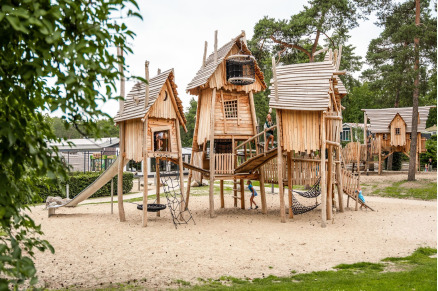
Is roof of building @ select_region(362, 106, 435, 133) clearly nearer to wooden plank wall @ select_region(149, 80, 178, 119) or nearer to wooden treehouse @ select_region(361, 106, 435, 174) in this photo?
wooden treehouse @ select_region(361, 106, 435, 174)

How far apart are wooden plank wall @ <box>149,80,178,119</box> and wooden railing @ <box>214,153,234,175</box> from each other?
2.38 m

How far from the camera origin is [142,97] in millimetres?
15133

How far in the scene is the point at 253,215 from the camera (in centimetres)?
Result: 1641

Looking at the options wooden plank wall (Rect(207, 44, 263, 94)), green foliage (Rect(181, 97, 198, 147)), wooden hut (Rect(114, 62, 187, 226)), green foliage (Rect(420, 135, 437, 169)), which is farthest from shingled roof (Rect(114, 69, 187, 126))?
green foliage (Rect(181, 97, 198, 147))

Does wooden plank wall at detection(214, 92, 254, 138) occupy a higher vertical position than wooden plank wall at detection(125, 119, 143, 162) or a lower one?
higher

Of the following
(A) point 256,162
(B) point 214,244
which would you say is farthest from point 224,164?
(B) point 214,244

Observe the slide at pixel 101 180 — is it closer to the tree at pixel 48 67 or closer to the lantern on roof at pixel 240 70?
the lantern on roof at pixel 240 70

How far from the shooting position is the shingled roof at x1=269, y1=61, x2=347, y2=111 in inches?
544

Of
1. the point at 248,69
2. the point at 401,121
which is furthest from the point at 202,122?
the point at 401,121

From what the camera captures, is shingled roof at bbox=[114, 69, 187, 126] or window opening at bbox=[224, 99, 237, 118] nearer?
shingled roof at bbox=[114, 69, 187, 126]

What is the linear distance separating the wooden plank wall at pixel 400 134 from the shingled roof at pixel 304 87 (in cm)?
2012

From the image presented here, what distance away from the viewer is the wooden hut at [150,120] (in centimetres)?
1428

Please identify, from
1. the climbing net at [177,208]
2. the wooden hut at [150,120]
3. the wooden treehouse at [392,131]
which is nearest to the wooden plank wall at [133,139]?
the wooden hut at [150,120]

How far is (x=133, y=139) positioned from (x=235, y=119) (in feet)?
14.0
